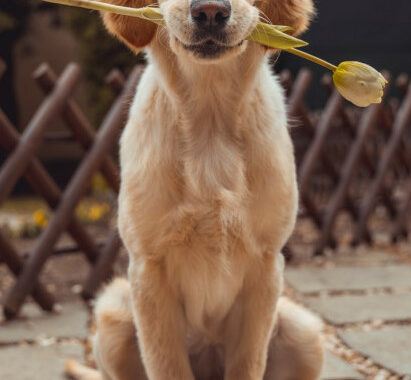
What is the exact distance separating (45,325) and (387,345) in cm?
168

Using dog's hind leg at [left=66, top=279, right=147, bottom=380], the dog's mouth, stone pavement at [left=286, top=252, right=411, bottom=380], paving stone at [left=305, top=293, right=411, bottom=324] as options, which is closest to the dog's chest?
dog's hind leg at [left=66, top=279, right=147, bottom=380]

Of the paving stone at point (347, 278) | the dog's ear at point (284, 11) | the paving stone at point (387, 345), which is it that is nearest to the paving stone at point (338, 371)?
the paving stone at point (387, 345)

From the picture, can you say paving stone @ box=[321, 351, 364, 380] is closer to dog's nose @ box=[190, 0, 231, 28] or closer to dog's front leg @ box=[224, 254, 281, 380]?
dog's front leg @ box=[224, 254, 281, 380]

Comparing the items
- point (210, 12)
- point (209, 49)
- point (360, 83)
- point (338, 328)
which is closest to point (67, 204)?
point (338, 328)

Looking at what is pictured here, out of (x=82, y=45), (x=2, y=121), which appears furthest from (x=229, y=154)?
(x=82, y=45)

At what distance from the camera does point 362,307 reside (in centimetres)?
404

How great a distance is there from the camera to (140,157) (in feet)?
7.93

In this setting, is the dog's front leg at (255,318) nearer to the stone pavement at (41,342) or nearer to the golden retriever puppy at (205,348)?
the golden retriever puppy at (205,348)

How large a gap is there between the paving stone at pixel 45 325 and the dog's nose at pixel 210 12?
207cm

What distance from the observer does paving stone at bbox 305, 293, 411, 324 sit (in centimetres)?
385

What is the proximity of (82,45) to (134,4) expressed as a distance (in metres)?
6.73

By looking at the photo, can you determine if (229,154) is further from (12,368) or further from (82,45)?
(82,45)

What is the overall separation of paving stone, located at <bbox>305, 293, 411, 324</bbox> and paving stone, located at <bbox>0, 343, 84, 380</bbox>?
4.22 feet

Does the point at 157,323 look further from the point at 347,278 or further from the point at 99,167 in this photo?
the point at 347,278
